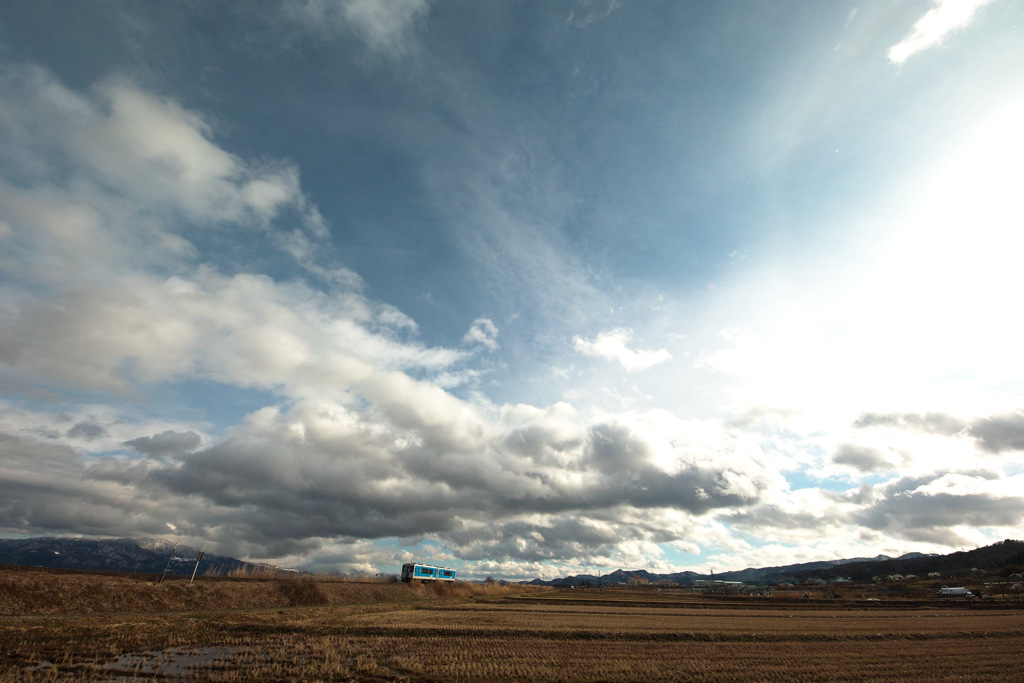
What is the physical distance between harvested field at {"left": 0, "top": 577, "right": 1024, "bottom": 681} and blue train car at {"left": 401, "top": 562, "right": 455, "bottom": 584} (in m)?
63.1

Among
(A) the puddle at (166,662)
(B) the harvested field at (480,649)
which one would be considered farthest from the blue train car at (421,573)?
(A) the puddle at (166,662)

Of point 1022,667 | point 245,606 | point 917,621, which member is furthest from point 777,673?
point 245,606

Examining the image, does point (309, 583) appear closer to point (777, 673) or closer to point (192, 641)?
point (192, 641)

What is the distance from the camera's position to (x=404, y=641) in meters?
36.2

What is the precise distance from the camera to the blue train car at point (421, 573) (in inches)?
4306

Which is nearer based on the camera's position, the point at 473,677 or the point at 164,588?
the point at 473,677

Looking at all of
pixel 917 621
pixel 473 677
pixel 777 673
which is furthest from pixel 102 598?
pixel 917 621

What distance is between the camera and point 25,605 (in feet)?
137

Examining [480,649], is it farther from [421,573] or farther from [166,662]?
[421,573]

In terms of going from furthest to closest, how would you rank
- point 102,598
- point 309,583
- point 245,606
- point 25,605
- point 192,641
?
point 309,583, point 245,606, point 102,598, point 25,605, point 192,641

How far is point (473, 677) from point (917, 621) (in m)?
62.7

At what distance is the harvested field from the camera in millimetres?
25766

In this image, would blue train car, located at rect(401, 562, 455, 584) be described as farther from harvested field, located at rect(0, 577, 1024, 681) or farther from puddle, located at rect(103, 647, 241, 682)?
puddle, located at rect(103, 647, 241, 682)

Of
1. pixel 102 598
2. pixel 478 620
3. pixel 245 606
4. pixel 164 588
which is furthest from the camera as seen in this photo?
pixel 245 606
